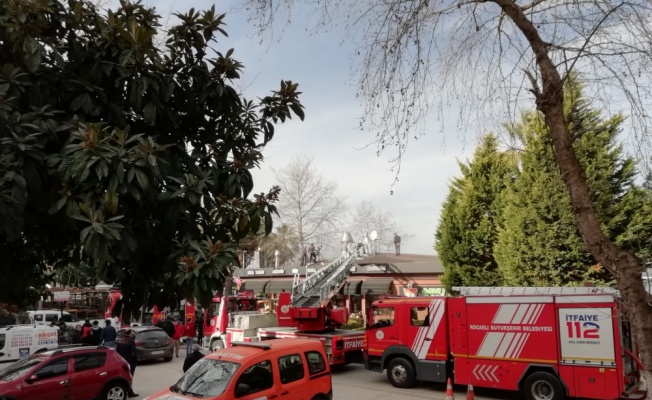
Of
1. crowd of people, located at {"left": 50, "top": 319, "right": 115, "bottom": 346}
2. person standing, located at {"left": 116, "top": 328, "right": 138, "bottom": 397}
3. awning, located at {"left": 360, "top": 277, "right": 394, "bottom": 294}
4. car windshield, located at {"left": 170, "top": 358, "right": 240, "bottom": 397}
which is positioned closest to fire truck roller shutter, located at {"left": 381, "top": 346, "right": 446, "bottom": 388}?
person standing, located at {"left": 116, "top": 328, "right": 138, "bottom": 397}

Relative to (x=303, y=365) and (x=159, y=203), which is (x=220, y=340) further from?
(x=159, y=203)

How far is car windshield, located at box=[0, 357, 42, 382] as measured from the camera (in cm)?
1148

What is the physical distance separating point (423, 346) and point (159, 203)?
39.0 ft

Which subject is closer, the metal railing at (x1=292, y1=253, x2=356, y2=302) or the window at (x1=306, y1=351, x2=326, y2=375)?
the window at (x1=306, y1=351, x2=326, y2=375)

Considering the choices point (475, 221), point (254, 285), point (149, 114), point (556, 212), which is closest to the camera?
point (149, 114)

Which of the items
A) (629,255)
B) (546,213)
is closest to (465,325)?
(546,213)

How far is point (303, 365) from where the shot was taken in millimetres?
9695

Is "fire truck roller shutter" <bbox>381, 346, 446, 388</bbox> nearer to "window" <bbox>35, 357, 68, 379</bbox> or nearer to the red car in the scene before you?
the red car

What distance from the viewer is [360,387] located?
15.2m

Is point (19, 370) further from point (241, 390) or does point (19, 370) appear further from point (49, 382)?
point (241, 390)

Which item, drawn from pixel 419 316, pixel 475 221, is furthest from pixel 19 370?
pixel 475 221

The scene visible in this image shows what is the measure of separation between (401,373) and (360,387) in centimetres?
121

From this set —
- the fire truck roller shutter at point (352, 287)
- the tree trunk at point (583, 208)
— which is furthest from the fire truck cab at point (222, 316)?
the tree trunk at point (583, 208)

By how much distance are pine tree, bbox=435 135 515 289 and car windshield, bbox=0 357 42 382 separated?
17846 millimetres
